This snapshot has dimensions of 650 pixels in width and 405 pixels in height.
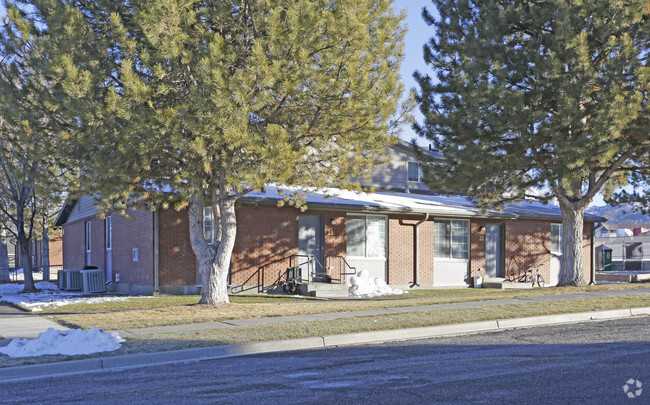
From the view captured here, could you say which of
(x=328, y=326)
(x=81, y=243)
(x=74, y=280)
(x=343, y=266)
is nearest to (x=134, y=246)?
(x=74, y=280)

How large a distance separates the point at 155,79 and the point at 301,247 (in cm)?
1009

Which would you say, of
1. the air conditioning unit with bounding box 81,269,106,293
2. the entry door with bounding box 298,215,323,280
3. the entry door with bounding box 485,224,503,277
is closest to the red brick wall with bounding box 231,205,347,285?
the entry door with bounding box 298,215,323,280

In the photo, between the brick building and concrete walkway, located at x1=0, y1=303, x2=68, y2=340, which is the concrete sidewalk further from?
the brick building

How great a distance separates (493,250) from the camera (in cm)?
2702

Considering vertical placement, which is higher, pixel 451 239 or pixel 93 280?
pixel 451 239

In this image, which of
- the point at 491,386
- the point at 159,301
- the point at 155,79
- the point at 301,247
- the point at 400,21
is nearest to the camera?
the point at 491,386

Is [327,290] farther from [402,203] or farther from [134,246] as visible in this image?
[134,246]

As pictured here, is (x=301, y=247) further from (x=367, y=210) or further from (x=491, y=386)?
(x=491, y=386)

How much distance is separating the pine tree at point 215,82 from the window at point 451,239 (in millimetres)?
10953

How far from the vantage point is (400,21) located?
A: 49.6ft

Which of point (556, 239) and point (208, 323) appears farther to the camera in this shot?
point (556, 239)

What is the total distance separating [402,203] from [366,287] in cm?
476

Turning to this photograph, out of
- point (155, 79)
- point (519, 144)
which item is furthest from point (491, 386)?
point (519, 144)

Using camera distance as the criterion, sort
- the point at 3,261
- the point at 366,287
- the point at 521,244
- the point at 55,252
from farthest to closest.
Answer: the point at 55,252 < the point at 3,261 < the point at 521,244 < the point at 366,287
